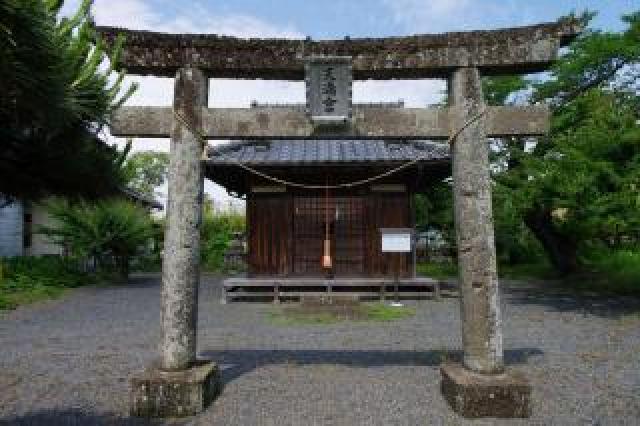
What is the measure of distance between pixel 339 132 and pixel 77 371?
156 inches

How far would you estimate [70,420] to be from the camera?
436 centimetres

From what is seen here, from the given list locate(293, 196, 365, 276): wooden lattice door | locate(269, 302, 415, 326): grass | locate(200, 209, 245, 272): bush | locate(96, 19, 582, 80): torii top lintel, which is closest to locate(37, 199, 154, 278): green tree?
locate(200, 209, 245, 272): bush

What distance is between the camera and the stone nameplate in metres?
4.93

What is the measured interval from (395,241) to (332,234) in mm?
1896

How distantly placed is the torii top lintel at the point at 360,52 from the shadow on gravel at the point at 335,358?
3.21 m

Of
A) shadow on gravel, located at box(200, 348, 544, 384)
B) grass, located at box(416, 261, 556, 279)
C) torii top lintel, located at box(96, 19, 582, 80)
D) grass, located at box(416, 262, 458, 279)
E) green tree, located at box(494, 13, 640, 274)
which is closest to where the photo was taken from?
torii top lintel, located at box(96, 19, 582, 80)

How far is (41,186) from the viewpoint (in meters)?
3.03

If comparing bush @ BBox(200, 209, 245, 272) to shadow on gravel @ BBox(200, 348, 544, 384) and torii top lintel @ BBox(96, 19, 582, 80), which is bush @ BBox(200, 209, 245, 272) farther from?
torii top lintel @ BBox(96, 19, 582, 80)

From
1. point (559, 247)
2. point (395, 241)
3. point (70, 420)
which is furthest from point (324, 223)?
point (70, 420)

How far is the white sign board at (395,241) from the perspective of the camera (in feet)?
39.4

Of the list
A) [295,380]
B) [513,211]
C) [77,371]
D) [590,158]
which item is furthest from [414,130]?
[513,211]

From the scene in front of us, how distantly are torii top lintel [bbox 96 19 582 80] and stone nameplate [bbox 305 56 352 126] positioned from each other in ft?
0.48

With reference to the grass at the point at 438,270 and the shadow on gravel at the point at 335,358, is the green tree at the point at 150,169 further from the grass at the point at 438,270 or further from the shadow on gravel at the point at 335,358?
the shadow on gravel at the point at 335,358

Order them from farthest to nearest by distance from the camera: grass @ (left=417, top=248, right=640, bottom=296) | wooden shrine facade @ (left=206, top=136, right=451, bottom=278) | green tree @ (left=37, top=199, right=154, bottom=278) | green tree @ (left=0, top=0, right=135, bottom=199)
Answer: green tree @ (left=37, top=199, right=154, bottom=278), grass @ (left=417, top=248, right=640, bottom=296), wooden shrine facade @ (left=206, top=136, right=451, bottom=278), green tree @ (left=0, top=0, right=135, bottom=199)
